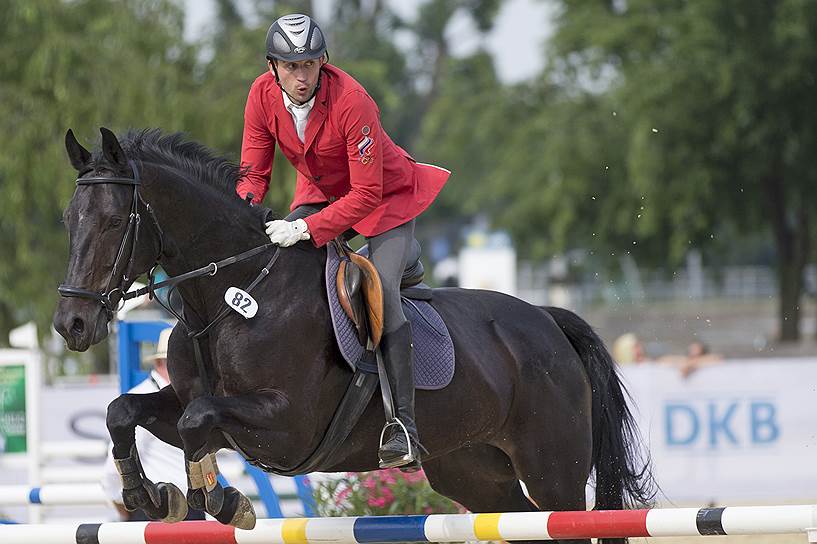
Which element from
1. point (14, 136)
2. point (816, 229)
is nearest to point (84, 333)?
point (14, 136)

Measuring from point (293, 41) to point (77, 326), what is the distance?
A: 139 centimetres

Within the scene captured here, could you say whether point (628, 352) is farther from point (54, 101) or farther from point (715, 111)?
point (715, 111)

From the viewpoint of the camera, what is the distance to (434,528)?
16.3 feet

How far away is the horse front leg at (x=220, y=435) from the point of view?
4723 millimetres

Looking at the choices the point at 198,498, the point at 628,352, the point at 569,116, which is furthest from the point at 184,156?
the point at 569,116

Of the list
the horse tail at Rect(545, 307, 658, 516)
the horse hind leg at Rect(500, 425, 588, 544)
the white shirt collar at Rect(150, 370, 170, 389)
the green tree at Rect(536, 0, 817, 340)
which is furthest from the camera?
the green tree at Rect(536, 0, 817, 340)

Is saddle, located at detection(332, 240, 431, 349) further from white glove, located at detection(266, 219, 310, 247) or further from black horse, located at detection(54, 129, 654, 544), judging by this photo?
white glove, located at detection(266, 219, 310, 247)

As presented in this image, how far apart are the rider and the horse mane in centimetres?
14

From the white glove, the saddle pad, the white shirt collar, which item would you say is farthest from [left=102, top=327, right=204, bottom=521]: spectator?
the white glove

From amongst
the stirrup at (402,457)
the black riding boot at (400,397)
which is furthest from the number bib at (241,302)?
the stirrup at (402,457)

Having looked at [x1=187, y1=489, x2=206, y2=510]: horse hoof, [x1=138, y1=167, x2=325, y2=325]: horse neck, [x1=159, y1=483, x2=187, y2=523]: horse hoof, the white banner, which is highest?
[x1=138, y1=167, x2=325, y2=325]: horse neck

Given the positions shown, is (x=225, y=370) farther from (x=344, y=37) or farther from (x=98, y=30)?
(x=344, y=37)

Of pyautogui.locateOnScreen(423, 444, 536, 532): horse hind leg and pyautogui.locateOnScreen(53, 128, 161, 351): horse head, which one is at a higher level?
pyautogui.locateOnScreen(53, 128, 161, 351): horse head

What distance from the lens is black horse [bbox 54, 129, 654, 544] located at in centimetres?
475
